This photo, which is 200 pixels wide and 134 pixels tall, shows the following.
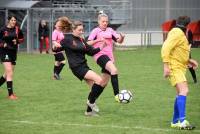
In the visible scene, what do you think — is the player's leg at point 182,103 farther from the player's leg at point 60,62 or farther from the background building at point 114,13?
the background building at point 114,13

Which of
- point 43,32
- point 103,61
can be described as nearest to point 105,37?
point 103,61

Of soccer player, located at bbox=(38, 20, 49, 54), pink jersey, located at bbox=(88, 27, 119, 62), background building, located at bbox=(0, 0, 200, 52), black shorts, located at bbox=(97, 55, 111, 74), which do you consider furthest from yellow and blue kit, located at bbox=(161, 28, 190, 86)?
background building, located at bbox=(0, 0, 200, 52)

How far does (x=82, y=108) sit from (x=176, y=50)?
10.3ft

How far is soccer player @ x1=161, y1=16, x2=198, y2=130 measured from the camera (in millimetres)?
9812

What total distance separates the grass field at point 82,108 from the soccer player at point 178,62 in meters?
0.30

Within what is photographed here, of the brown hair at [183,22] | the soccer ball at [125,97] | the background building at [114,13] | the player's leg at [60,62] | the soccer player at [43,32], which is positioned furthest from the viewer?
the background building at [114,13]

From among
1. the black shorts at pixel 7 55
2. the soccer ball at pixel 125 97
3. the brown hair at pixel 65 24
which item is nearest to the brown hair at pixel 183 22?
the brown hair at pixel 65 24

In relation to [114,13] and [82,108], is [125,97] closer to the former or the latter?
[82,108]

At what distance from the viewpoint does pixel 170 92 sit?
50.1 ft

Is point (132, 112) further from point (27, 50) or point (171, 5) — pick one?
point (171, 5)

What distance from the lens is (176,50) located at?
998 cm

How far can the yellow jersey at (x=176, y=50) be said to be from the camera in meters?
9.81

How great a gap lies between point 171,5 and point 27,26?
42.6 ft

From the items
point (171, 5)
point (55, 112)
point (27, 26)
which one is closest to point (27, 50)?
point (27, 26)
